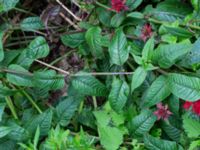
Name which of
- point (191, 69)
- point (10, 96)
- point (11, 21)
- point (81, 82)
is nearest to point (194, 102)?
point (191, 69)

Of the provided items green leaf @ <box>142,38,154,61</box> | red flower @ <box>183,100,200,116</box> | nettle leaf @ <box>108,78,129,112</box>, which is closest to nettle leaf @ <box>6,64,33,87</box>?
nettle leaf @ <box>108,78,129,112</box>

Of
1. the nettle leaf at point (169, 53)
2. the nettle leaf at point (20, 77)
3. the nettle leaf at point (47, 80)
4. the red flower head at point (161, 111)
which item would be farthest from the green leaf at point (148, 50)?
the nettle leaf at point (20, 77)

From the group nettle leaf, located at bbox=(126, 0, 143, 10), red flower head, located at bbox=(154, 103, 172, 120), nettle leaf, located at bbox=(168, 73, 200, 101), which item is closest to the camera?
nettle leaf, located at bbox=(168, 73, 200, 101)

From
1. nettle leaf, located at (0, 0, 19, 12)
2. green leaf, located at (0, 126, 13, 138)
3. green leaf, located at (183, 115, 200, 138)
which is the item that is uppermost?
nettle leaf, located at (0, 0, 19, 12)

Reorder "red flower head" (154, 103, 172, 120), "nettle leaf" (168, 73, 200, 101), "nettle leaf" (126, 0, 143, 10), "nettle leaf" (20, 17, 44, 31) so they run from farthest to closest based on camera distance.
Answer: "nettle leaf" (20, 17, 44, 31) → "nettle leaf" (126, 0, 143, 10) → "red flower head" (154, 103, 172, 120) → "nettle leaf" (168, 73, 200, 101)

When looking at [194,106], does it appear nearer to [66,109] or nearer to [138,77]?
[138,77]

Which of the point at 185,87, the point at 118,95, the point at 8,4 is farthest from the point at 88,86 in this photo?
the point at 8,4

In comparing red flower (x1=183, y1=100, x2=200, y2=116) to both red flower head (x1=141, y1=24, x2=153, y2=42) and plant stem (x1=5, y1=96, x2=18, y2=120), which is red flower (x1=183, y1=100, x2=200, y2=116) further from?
plant stem (x1=5, y1=96, x2=18, y2=120)

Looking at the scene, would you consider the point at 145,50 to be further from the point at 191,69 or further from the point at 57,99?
the point at 57,99

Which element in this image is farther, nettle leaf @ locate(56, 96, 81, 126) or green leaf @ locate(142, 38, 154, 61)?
nettle leaf @ locate(56, 96, 81, 126)

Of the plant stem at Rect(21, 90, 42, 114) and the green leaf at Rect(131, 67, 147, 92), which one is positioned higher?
the green leaf at Rect(131, 67, 147, 92)
